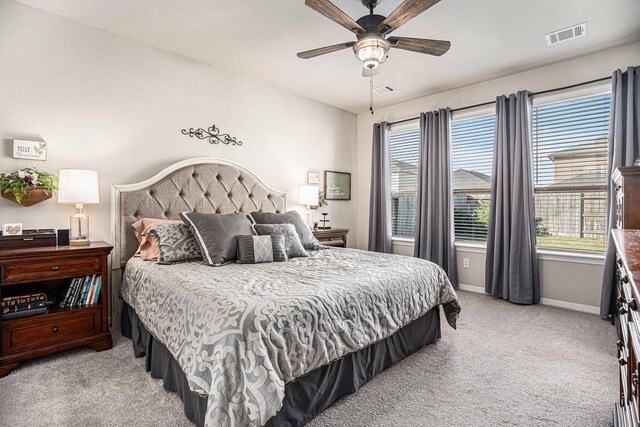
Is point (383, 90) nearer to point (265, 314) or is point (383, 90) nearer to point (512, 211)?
point (512, 211)

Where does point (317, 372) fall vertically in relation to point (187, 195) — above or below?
below

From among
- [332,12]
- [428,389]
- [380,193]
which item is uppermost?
[332,12]

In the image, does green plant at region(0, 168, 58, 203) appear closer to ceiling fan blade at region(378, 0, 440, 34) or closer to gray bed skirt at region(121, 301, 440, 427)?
gray bed skirt at region(121, 301, 440, 427)

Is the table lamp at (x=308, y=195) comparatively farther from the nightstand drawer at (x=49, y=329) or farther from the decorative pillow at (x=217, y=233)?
the nightstand drawer at (x=49, y=329)

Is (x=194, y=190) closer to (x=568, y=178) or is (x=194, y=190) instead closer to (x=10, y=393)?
(x=10, y=393)

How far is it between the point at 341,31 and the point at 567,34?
203 centimetres

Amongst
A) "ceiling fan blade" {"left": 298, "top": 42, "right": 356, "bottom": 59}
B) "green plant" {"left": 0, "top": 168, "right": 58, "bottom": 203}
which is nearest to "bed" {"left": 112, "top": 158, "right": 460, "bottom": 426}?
"green plant" {"left": 0, "top": 168, "right": 58, "bottom": 203}

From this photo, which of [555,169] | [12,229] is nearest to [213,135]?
[12,229]

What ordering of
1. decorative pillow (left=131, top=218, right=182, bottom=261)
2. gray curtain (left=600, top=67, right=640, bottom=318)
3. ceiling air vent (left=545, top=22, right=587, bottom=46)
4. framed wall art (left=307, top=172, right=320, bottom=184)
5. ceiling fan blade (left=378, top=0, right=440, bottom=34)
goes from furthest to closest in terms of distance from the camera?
framed wall art (left=307, top=172, right=320, bottom=184), gray curtain (left=600, top=67, right=640, bottom=318), ceiling air vent (left=545, top=22, right=587, bottom=46), decorative pillow (left=131, top=218, right=182, bottom=261), ceiling fan blade (left=378, top=0, right=440, bottom=34)

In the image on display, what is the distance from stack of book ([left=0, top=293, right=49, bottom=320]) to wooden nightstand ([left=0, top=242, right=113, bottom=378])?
0.03 m

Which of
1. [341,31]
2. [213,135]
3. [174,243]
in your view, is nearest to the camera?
[174,243]

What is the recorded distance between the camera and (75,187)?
8.22ft

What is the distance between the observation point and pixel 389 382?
2.07 m

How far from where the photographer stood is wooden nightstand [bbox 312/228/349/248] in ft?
14.0
